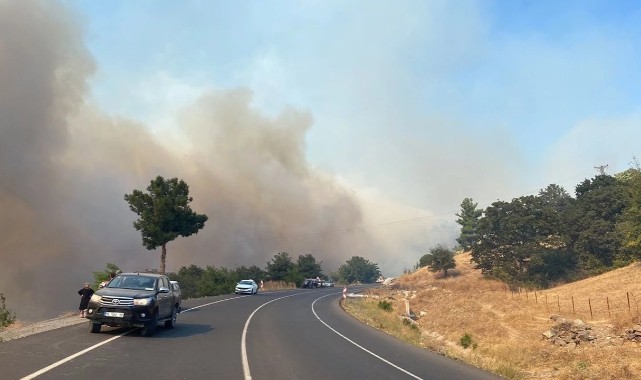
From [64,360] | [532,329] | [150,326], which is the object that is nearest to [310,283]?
[532,329]

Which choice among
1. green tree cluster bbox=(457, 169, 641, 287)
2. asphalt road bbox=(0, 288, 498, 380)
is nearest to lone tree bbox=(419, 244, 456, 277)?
green tree cluster bbox=(457, 169, 641, 287)

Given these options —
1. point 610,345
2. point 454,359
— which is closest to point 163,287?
point 454,359

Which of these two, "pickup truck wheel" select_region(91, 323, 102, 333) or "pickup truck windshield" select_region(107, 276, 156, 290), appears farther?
"pickup truck windshield" select_region(107, 276, 156, 290)

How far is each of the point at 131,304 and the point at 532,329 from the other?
1884 centimetres

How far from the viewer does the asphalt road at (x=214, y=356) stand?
9.68 meters

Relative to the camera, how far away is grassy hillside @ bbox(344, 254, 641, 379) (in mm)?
14289

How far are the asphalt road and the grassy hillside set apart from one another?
2687 millimetres

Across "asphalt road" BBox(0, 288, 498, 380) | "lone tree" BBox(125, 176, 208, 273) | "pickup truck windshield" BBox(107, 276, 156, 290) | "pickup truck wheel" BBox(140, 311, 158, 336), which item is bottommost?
"asphalt road" BBox(0, 288, 498, 380)

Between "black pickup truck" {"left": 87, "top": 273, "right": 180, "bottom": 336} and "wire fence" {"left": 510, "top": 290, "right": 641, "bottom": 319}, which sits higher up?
"black pickup truck" {"left": 87, "top": 273, "right": 180, "bottom": 336}

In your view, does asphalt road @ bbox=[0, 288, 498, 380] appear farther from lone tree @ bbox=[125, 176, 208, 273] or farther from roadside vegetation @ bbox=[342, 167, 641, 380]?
lone tree @ bbox=[125, 176, 208, 273]

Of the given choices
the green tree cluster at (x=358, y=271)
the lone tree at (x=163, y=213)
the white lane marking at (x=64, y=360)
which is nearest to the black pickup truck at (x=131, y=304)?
the white lane marking at (x=64, y=360)

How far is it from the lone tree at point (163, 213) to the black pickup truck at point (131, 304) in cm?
2744

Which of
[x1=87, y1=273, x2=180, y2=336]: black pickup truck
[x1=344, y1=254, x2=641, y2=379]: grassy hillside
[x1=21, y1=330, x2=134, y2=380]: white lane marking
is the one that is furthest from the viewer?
[x1=344, y1=254, x2=641, y2=379]: grassy hillside

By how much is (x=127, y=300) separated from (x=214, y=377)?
5.61 metres
